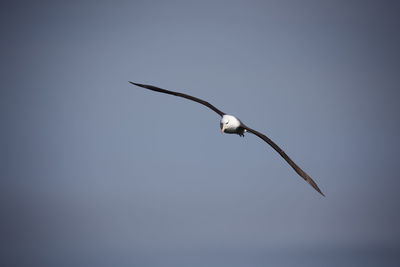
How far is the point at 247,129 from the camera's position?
84.4 feet

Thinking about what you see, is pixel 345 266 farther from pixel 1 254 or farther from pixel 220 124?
pixel 220 124

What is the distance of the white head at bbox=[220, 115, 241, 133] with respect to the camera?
25.7 meters

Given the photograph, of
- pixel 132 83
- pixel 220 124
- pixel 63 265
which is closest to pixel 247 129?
pixel 220 124

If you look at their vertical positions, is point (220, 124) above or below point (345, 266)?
below

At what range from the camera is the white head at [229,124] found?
25.7 meters

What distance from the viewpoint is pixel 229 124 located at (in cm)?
2567

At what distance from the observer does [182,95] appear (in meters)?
26.8

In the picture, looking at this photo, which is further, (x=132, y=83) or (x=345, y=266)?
(x=345, y=266)

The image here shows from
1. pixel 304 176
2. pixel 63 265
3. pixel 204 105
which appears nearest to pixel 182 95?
pixel 204 105

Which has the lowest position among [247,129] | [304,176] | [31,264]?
[304,176]

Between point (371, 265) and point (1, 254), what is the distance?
96.4m

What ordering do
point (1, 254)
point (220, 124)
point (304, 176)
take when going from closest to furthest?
point (304, 176) → point (220, 124) → point (1, 254)

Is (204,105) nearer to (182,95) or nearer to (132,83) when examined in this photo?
(182,95)

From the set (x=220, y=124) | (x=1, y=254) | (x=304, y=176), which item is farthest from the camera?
(x=1, y=254)
